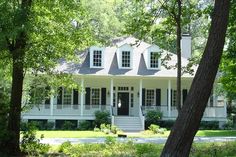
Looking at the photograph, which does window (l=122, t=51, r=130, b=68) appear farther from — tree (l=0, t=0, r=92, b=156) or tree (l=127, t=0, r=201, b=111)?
tree (l=0, t=0, r=92, b=156)

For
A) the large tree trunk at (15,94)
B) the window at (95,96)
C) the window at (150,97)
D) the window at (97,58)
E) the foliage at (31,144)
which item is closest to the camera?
the large tree trunk at (15,94)

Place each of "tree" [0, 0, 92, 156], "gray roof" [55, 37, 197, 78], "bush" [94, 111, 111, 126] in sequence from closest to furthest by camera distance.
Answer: "tree" [0, 0, 92, 156] → "bush" [94, 111, 111, 126] → "gray roof" [55, 37, 197, 78]

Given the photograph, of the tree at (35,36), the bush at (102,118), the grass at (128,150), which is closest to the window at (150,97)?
the bush at (102,118)

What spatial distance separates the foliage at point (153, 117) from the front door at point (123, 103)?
2567 millimetres

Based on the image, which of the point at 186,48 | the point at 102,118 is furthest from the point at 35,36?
the point at 186,48

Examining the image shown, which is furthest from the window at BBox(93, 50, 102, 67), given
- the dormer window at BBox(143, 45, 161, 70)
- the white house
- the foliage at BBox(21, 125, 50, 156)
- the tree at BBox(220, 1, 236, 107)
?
the foliage at BBox(21, 125, 50, 156)

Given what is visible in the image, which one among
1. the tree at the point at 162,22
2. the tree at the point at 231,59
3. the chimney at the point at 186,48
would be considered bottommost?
the tree at the point at 231,59

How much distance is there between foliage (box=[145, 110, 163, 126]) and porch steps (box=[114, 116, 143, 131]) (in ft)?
2.40

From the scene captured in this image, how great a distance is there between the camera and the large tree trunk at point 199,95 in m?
9.15

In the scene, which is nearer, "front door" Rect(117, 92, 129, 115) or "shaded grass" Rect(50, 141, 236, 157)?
"shaded grass" Rect(50, 141, 236, 157)

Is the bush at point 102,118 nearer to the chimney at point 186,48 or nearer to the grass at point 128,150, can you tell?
the chimney at point 186,48

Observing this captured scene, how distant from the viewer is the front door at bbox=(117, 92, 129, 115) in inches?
1490

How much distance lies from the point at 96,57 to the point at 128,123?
602cm

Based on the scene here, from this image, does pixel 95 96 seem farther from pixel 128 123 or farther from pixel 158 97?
pixel 158 97
